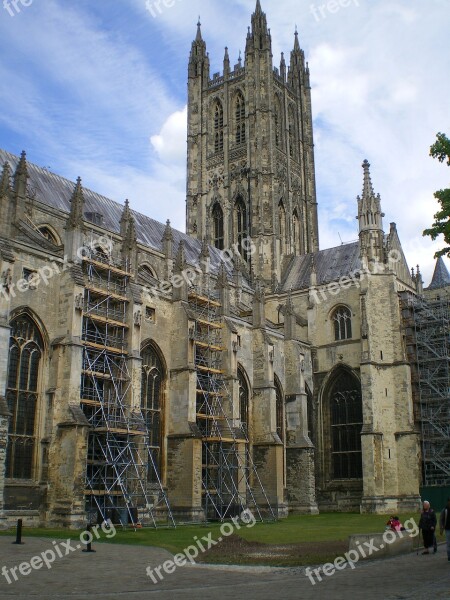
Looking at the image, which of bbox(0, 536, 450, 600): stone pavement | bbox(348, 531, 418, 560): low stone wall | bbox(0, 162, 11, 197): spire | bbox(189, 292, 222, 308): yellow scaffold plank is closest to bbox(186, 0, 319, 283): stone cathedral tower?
bbox(189, 292, 222, 308): yellow scaffold plank

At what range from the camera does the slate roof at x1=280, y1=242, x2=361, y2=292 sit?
48.8 metres

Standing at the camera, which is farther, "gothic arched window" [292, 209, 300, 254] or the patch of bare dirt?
"gothic arched window" [292, 209, 300, 254]

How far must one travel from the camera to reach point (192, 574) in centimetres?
1368

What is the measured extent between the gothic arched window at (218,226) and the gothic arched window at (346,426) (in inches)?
687

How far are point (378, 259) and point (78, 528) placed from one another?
87.1ft

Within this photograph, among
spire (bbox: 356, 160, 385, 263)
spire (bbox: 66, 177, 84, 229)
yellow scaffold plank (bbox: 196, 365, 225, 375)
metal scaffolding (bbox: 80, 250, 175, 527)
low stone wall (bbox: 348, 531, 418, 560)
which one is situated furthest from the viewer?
spire (bbox: 356, 160, 385, 263)

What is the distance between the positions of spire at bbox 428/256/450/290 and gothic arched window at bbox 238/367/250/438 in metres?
19.4

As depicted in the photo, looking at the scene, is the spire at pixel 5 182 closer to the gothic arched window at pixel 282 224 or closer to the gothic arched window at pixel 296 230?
the gothic arched window at pixel 282 224

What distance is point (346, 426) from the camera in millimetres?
42000

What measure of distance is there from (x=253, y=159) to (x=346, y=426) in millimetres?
23830

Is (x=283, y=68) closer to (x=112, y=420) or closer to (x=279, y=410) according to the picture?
(x=279, y=410)

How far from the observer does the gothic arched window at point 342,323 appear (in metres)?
44.2

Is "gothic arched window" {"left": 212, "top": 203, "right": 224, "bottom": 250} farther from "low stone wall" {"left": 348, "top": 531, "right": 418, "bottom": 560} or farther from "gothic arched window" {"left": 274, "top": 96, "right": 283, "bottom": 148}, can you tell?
"low stone wall" {"left": 348, "top": 531, "right": 418, "bottom": 560}

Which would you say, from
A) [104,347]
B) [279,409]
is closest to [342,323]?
[279,409]
